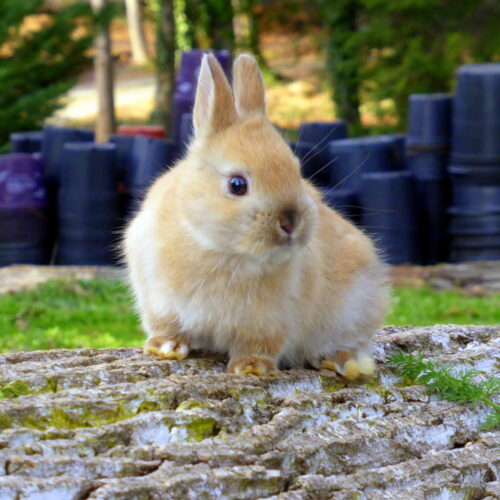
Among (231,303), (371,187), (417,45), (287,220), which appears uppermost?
(417,45)

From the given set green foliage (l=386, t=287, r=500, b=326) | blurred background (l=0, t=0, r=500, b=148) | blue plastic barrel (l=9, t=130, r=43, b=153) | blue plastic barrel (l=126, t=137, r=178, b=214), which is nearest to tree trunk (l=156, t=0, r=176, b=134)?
blurred background (l=0, t=0, r=500, b=148)

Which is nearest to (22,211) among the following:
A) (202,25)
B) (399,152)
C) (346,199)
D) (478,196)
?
(346,199)

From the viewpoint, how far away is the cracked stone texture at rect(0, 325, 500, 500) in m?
2.42

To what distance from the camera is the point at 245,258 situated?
2.99 m

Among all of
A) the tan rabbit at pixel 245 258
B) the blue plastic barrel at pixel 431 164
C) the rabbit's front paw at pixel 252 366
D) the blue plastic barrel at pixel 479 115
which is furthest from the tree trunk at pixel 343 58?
the rabbit's front paw at pixel 252 366

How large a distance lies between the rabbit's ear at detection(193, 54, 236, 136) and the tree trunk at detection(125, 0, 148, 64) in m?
27.8

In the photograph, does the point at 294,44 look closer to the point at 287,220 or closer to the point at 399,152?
the point at 399,152

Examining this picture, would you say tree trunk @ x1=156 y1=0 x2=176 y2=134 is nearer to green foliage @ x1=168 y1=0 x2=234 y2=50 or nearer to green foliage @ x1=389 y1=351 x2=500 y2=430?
green foliage @ x1=168 y1=0 x2=234 y2=50

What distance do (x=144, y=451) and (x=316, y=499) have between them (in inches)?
19.9

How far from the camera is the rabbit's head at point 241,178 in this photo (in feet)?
9.36

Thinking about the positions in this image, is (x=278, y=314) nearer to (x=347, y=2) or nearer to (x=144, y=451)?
(x=144, y=451)

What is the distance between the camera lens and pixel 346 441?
2.78 metres

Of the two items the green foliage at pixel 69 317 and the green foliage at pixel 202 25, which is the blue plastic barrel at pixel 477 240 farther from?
the green foliage at pixel 202 25

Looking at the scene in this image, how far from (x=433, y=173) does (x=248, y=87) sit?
22.5ft
